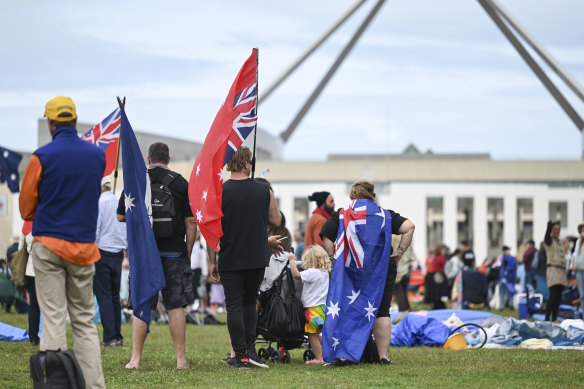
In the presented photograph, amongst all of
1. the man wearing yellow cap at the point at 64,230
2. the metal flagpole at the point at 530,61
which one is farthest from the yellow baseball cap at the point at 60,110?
the metal flagpole at the point at 530,61

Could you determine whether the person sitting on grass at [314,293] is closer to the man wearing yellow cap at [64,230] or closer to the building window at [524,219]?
the man wearing yellow cap at [64,230]

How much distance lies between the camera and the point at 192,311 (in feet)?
56.7

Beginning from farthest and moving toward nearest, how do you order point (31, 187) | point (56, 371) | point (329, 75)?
point (329, 75) < point (31, 187) < point (56, 371)

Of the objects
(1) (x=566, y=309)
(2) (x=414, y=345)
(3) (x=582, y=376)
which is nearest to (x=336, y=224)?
(3) (x=582, y=376)

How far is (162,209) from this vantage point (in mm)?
7816

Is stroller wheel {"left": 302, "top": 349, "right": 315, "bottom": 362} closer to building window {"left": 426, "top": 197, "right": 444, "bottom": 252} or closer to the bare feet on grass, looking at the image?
the bare feet on grass

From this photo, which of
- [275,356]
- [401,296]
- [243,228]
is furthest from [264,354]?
[401,296]

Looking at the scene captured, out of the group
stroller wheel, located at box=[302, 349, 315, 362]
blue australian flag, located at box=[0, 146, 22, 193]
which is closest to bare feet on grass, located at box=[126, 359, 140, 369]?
stroller wheel, located at box=[302, 349, 315, 362]

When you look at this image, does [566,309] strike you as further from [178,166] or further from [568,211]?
[178,166]

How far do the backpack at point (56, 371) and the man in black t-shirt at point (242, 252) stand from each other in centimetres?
249

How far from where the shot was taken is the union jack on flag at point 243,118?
8.22 metres

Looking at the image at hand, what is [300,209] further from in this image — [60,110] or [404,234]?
[60,110]

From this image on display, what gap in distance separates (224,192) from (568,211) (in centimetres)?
4174

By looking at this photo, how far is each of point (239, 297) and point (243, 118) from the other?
5.16 ft
